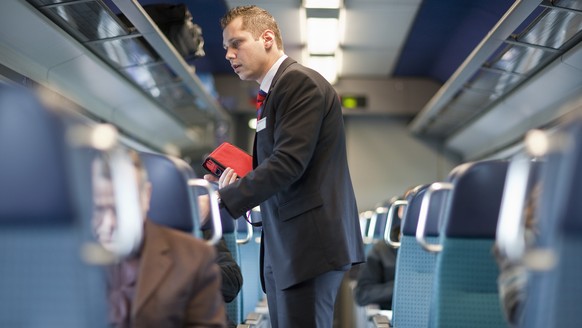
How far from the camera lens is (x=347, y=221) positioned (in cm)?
297

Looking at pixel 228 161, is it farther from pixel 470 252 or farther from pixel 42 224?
pixel 42 224

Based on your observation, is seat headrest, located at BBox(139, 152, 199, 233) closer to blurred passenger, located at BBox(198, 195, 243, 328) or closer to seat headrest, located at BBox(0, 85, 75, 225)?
seat headrest, located at BBox(0, 85, 75, 225)

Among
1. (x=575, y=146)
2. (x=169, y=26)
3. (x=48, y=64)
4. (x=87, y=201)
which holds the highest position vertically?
(x=169, y=26)

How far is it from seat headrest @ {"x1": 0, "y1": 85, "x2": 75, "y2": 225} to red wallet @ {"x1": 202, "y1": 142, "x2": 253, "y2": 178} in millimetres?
1560

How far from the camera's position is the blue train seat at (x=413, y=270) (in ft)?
14.1

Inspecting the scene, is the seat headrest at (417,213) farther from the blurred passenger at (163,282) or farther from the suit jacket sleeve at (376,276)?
the blurred passenger at (163,282)

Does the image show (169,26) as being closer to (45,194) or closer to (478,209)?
(478,209)

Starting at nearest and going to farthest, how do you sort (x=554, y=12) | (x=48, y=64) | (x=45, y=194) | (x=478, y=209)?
(x=45, y=194), (x=478, y=209), (x=554, y=12), (x=48, y=64)

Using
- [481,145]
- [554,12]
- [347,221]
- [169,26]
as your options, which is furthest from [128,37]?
[481,145]

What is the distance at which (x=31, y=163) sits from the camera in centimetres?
166

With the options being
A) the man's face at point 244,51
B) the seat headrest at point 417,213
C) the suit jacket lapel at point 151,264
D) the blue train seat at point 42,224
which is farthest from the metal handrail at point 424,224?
the blue train seat at point 42,224

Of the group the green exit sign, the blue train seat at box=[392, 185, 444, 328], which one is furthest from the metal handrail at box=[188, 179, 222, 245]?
the green exit sign

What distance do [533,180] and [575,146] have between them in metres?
0.26

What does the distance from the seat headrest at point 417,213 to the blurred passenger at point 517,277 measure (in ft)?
6.51
